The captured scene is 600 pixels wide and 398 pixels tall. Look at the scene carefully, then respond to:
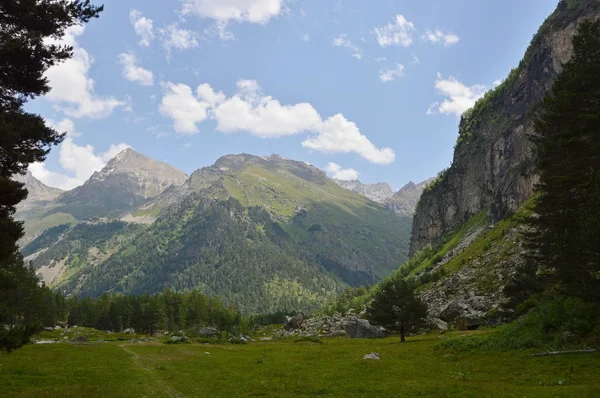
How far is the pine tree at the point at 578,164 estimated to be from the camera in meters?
27.8

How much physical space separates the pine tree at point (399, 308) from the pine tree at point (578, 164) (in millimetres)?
30262

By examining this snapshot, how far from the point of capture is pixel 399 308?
64.7 meters

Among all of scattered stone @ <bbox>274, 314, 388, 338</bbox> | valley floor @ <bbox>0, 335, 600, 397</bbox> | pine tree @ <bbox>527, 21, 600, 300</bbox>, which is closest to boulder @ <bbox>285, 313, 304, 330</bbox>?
scattered stone @ <bbox>274, 314, 388, 338</bbox>

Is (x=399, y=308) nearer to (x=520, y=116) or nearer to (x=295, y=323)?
(x=295, y=323)

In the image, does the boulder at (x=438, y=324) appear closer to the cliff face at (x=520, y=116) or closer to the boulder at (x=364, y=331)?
the boulder at (x=364, y=331)

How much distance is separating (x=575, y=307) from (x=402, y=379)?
644 inches

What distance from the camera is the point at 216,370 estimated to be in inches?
1489

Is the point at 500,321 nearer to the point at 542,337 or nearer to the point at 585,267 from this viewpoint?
the point at 542,337

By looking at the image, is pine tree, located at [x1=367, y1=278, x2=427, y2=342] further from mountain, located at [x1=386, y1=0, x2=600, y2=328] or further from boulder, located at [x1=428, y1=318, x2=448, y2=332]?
mountain, located at [x1=386, y1=0, x2=600, y2=328]

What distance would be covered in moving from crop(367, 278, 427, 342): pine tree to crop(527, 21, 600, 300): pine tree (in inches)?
1191

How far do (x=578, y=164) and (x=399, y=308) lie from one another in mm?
39779

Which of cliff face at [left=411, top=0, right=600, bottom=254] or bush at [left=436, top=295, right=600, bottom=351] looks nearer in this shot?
bush at [left=436, top=295, right=600, bottom=351]

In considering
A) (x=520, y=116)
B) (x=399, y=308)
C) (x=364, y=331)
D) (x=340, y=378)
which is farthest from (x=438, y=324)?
(x=520, y=116)

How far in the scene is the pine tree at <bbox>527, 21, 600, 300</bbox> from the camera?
1096 inches
